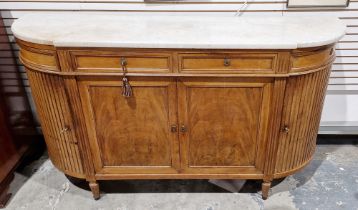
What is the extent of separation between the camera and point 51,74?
214 cm

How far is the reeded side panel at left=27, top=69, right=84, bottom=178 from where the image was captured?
2.20m

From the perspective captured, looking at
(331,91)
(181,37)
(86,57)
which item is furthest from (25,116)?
(331,91)

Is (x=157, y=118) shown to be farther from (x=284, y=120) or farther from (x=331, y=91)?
(x=331, y=91)

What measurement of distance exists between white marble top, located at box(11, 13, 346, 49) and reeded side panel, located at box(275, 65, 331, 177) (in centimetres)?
27

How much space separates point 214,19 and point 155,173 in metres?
1.22

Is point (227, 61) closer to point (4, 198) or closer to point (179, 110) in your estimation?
point (179, 110)

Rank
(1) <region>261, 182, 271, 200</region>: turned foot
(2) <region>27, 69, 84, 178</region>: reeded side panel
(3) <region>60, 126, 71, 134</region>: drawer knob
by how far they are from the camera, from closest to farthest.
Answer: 1. (2) <region>27, 69, 84, 178</region>: reeded side panel
2. (3) <region>60, 126, 71, 134</region>: drawer knob
3. (1) <region>261, 182, 271, 200</region>: turned foot

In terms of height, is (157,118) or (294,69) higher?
(294,69)

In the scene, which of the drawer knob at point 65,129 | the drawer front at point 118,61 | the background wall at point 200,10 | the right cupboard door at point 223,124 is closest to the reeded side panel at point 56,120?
the drawer knob at point 65,129

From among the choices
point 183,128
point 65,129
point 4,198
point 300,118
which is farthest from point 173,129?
point 4,198

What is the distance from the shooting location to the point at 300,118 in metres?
2.28

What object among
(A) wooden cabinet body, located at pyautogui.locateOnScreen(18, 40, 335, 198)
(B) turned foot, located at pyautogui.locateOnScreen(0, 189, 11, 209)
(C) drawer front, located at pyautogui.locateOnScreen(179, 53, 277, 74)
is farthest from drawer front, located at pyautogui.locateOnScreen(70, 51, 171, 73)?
(B) turned foot, located at pyautogui.locateOnScreen(0, 189, 11, 209)

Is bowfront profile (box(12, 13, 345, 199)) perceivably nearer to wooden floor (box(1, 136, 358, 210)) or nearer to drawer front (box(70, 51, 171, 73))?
drawer front (box(70, 51, 171, 73))

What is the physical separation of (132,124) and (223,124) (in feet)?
2.05
